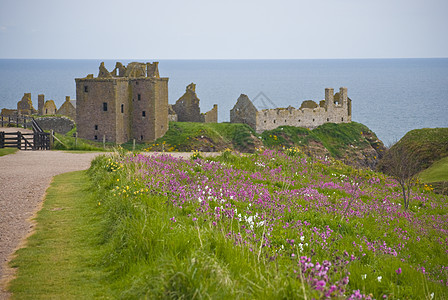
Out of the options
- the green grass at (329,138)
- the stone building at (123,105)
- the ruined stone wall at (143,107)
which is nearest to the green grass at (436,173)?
the green grass at (329,138)

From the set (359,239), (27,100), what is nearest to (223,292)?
(359,239)

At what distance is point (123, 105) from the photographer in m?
61.3

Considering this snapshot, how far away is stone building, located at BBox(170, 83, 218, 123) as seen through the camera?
222 ft

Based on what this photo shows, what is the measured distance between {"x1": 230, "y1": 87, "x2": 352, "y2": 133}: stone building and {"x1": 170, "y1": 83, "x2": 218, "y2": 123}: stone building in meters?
3.47

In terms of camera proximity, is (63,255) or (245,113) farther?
(245,113)

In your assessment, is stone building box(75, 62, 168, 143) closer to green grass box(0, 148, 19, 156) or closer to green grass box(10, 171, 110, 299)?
green grass box(0, 148, 19, 156)

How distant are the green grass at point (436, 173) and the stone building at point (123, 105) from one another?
1459 inches

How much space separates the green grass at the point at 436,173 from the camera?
1008 inches

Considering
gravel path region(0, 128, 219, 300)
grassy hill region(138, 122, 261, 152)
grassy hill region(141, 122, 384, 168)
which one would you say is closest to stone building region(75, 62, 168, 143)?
grassy hill region(138, 122, 261, 152)

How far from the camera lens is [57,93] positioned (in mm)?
194375

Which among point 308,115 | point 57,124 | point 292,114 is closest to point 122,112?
point 57,124

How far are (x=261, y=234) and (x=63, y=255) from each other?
391 centimetres

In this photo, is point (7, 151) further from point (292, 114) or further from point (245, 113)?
point (292, 114)

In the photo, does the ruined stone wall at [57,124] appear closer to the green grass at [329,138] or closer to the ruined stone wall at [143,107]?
the ruined stone wall at [143,107]
